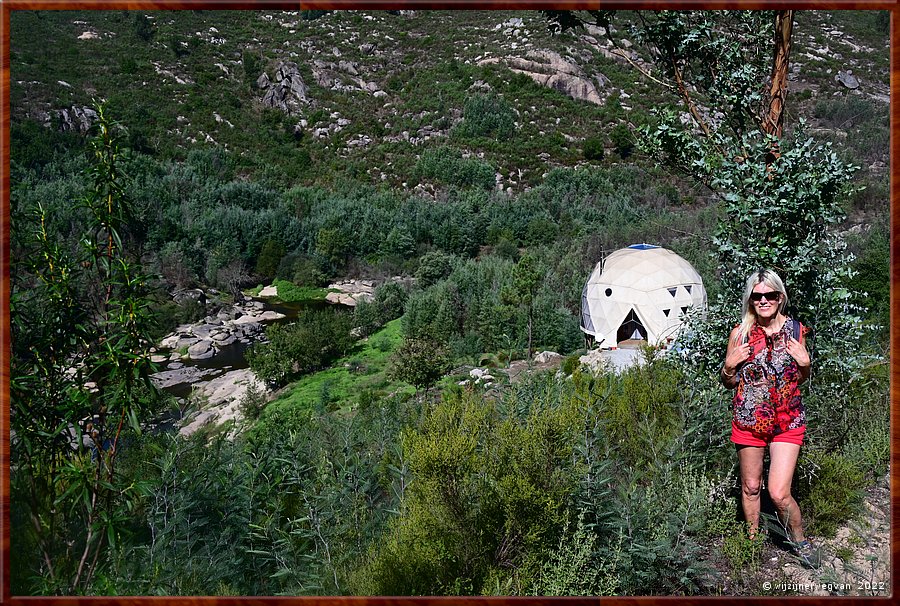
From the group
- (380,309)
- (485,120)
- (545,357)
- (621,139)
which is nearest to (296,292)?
(380,309)

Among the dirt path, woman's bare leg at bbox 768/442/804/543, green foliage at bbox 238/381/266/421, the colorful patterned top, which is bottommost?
green foliage at bbox 238/381/266/421

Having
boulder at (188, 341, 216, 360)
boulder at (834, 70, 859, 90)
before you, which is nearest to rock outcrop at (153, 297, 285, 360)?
boulder at (188, 341, 216, 360)

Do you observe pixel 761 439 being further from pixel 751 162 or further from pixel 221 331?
pixel 221 331

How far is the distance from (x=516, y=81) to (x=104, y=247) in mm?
41637

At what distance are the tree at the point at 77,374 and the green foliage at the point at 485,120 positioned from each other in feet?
121

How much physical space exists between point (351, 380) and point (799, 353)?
12610 millimetres

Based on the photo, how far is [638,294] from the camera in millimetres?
13133

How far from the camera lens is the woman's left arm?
7.87 ft

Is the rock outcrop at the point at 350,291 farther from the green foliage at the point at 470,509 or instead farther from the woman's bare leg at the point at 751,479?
the woman's bare leg at the point at 751,479

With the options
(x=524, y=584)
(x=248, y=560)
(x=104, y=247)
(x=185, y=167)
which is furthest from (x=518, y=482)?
(x=185, y=167)

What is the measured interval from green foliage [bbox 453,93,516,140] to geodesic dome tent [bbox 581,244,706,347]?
84.1 feet

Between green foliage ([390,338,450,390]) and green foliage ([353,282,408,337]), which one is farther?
green foliage ([353,282,408,337])

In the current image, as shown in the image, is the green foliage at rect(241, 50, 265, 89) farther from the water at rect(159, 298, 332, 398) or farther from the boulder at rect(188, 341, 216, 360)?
the boulder at rect(188, 341, 216, 360)

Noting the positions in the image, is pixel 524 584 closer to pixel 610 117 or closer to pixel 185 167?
pixel 185 167
